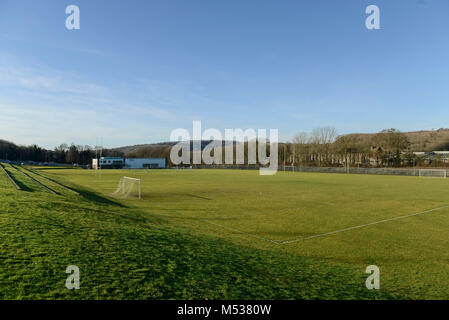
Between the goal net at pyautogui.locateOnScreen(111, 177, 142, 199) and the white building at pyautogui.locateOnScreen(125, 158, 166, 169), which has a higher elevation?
the white building at pyautogui.locateOnScreen(125, 158, 166, 169)

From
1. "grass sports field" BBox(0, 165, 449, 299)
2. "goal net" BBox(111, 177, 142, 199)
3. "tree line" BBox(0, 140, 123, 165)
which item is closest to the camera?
"grass sports field" BBox(0, 165, 449, 299)

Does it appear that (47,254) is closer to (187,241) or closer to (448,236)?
(187,241)

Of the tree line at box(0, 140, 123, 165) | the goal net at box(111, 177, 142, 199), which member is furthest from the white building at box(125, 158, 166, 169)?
the goal net at box(111, 177, 142, 199)

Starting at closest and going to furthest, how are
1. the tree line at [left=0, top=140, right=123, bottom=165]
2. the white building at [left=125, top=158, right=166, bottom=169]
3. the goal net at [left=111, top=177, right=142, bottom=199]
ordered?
the goal net at [left=111, top=177, right=142, bottom=199] < the white building at [left=125, top=158, right=166, bottom=169] < the tree line at [left=0, top=140, right=123, bottom=165]

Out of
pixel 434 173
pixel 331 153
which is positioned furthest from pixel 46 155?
pixel 434 173

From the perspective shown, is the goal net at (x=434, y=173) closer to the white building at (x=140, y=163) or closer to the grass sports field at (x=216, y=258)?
the grass sports field at (x=216, y=258)

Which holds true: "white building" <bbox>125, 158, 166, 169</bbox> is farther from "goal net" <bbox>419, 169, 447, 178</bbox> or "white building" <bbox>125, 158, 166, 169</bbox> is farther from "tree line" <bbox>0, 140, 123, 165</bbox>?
"goal net" <bbox>419, 169, 447, 178</bbox>

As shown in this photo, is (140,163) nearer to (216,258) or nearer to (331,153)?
(331,153)

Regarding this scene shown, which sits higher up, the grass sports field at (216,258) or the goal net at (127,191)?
the grass sports field at (216,258)

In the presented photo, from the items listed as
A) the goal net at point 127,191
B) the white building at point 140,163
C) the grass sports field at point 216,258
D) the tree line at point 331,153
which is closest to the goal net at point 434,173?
the tree line at point 331,153

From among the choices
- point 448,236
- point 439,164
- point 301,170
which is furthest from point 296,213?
point 439,164

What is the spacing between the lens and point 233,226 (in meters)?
12.0

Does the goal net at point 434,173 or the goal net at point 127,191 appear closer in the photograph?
the goal net at point 127,191

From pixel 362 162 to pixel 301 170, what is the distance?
132ft
